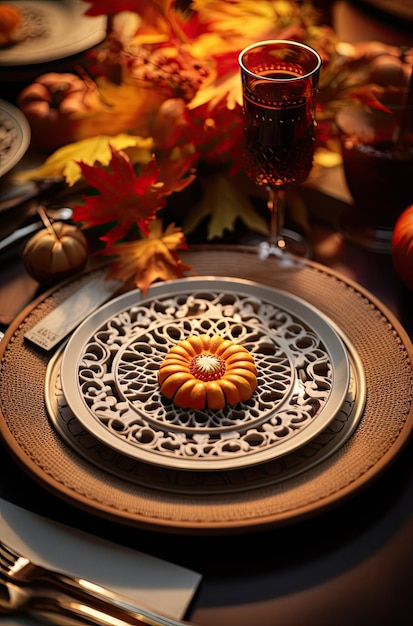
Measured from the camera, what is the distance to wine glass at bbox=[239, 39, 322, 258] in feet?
2.85

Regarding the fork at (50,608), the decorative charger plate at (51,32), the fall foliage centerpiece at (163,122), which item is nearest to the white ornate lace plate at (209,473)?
the fork at (50,608)

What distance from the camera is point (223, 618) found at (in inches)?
24.7

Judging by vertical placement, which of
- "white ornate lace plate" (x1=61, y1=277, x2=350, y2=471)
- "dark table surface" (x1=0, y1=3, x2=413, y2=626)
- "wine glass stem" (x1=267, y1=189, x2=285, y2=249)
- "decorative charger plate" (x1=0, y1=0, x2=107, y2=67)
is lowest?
"dark table surface" (x1=0, y1=3, x2=413, y2=626)

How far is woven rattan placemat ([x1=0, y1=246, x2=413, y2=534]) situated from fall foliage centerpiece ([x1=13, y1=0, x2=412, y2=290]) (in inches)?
4.3

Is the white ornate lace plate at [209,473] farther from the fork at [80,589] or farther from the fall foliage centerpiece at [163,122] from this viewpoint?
the fall foliage centerpiece at [163,122]

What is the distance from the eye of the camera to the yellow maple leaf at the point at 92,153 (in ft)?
3.41

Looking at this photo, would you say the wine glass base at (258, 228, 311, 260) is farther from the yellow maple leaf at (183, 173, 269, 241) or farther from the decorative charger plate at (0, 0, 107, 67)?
the decorative charger plate at (0, 0, 107, 67)

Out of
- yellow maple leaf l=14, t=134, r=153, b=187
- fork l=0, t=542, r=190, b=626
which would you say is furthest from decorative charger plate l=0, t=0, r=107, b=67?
fork l=0, t=542, r=190, b=626

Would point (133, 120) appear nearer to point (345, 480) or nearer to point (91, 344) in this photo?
point (91, 344)

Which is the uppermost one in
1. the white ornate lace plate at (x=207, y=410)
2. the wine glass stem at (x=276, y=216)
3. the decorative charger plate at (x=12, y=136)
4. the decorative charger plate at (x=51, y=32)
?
the decorative charger plate at (x=51, y=32)

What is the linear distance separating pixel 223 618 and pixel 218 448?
15cm

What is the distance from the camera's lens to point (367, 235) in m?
1.06

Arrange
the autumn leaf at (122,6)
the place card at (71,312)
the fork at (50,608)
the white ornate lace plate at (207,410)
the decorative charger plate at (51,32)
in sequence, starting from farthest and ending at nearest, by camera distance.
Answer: the decorative charger plate at (51,32), the autumn leaf at (122,6), the place card at (71,312), the white ornate lace plate at (207,410), the fork at (50,608)

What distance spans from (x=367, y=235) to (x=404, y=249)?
0.14 m
